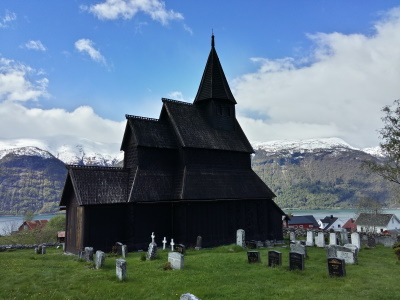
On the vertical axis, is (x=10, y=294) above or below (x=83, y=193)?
below

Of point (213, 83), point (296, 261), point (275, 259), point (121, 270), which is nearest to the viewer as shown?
point (121, 270)

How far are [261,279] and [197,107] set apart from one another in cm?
2125

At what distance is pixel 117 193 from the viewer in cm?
2411

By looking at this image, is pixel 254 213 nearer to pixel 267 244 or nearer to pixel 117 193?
pixel 267 244

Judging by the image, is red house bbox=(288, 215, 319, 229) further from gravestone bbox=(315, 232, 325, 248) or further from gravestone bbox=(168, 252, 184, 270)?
gravestone bbox=(168, 252, 184, 270)

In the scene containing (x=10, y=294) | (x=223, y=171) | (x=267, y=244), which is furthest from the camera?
(x=223, y=171)

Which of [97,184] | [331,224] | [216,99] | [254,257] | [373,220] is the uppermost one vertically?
[216,99]

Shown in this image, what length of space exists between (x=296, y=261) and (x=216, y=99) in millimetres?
19772

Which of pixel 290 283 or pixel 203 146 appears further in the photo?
pixel 203 146

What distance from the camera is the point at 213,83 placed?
106 feet

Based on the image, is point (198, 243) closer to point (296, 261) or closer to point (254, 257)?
point (254, 257)

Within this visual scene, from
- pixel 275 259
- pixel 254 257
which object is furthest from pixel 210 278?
pixel 254 257

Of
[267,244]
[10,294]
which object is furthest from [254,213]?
[10,294]

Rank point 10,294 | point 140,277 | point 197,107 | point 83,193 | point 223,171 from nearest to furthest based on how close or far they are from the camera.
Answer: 1. point 10,294
2. point 140,277
3. point 83,193
4. point 223,171
5. point 197,107
